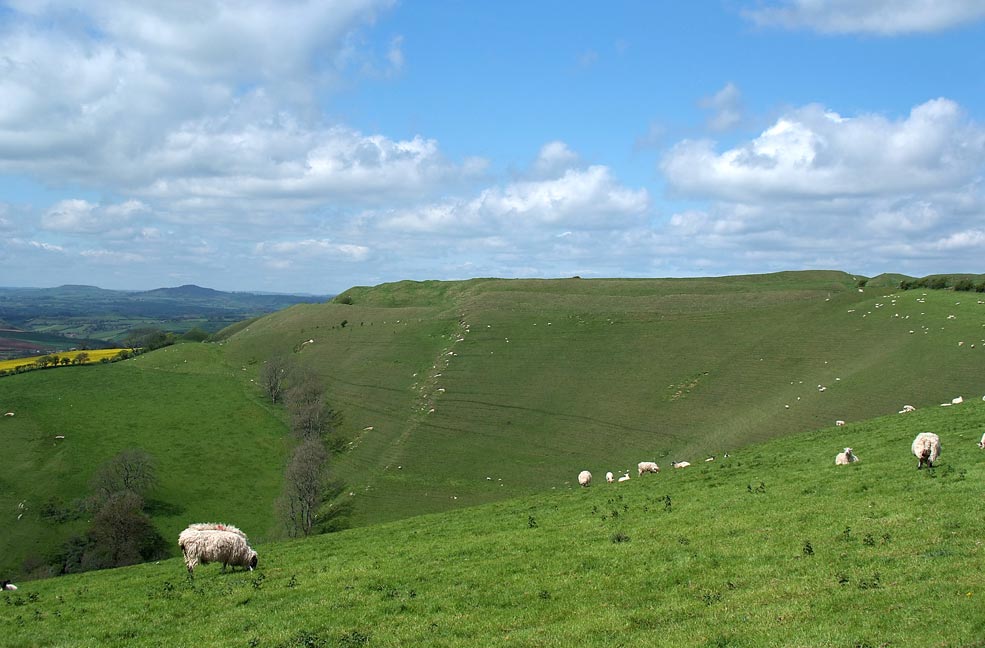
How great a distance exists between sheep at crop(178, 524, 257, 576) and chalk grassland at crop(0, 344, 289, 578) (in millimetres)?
38505

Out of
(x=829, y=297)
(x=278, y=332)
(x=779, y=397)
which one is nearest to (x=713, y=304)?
(x=829, y=297)

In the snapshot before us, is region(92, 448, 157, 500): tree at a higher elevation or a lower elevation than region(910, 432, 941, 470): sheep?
lower

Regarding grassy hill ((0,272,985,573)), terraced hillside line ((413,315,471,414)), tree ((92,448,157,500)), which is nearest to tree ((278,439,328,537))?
grassy hill ((0,272,985,573))

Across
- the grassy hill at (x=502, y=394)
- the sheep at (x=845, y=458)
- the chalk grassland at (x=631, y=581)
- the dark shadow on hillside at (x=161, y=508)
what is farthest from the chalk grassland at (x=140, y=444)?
the sheep at (x=845, y=458)

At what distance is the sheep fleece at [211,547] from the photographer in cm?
2270

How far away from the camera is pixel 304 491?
5750 centimetres

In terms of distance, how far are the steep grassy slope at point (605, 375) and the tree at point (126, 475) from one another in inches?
829

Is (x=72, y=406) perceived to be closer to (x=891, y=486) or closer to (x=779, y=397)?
(x=779, y=397)

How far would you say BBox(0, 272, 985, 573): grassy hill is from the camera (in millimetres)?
57938

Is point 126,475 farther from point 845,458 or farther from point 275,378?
point 845,458

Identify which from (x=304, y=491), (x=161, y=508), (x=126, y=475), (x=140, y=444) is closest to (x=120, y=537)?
(x=161, y=508)

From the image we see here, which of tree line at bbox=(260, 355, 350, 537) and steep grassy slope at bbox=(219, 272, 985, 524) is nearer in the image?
steep grassy slope at bbox=(219, 272, 985, 524)

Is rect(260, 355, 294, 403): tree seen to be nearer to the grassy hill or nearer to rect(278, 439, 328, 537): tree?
the grassy hill

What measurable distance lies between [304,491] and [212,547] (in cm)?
3621
